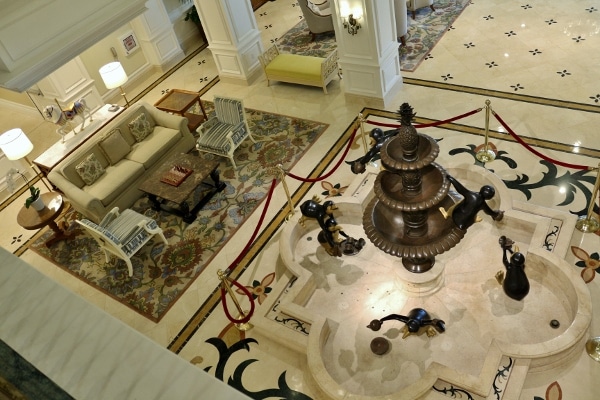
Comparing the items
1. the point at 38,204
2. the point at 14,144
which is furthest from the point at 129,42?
the point at 38,204

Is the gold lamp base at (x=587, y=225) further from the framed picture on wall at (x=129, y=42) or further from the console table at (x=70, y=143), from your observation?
Answer: the framed picture on wall at (x=129, y=42)

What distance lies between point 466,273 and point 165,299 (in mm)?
3482

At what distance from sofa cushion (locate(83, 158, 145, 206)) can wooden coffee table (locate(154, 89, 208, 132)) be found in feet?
4.19

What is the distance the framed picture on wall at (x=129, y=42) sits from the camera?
1027 cm

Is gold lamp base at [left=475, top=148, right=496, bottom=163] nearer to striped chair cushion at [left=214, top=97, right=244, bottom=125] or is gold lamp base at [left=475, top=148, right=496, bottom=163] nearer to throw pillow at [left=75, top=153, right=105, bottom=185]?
striped chair cushion at [left=214, top=97, right=244, bottom=125]

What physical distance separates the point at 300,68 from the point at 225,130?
1.86 meters

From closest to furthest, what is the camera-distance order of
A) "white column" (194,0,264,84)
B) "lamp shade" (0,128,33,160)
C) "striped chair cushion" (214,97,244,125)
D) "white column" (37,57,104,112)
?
"lamp shade" (0,128,33,160)
"striped chair cushion" (214,97,244,125)
"white column" (194,0,264,84)
"white column" (37,57,104,112)

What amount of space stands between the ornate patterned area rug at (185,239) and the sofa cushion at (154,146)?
55cm

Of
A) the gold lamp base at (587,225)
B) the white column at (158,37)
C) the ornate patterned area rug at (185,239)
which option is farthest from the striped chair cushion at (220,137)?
the gold lamp base at (587,225)

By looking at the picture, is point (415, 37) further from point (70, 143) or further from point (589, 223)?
point (70, 143)

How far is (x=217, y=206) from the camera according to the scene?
7480 millimetres

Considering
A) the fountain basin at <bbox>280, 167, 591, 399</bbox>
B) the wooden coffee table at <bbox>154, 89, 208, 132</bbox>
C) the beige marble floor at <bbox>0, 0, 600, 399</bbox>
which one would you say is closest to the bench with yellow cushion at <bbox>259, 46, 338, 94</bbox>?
the beige marble floor at <bbox>0, 0, 600, 399</bbox>

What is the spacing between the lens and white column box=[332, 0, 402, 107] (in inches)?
293

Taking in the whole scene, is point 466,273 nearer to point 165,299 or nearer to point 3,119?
point 165,299
